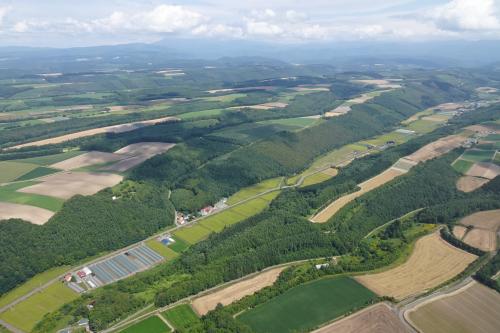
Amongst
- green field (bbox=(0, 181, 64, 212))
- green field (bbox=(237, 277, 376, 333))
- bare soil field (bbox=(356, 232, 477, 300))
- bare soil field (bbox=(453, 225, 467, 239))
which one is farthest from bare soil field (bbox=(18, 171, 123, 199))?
bare soil field (bbox=(453, 225, 467, 239))

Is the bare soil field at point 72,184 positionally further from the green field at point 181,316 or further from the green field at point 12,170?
the green field at point 181,316

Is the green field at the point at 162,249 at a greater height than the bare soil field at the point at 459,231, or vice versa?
the bare soil field at the point at 459,231

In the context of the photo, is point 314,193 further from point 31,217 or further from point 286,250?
point 31,217

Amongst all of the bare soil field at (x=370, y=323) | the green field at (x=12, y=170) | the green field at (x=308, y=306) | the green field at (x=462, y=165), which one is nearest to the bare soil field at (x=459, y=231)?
the green field at (x=308, y=306)

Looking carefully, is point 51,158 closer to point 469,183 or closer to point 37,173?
point 37,173

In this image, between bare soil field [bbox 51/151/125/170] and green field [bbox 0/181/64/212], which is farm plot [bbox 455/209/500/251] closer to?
green field [bbox 0/181/64/212]
